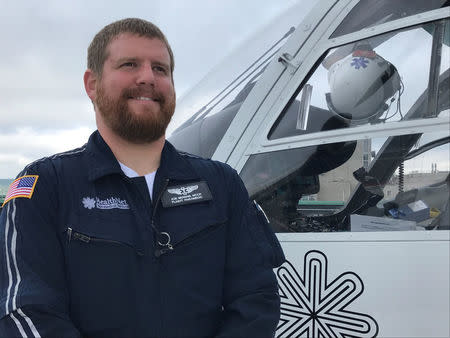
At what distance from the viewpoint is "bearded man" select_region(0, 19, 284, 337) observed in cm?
125

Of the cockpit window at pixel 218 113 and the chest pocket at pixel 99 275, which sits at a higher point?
the cockpit window at pixel 218 113

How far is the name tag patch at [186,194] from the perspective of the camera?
142 cm

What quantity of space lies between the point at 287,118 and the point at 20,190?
1.50 metres

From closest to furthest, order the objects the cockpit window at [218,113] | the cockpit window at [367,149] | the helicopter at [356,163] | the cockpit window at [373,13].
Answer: the helicopter at [356,163], the cockpit window at [367,149], the cockpit window at [373,13], the cockpit window at [218,113]

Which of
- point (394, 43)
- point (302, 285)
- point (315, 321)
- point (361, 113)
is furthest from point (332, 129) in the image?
point (315, 321)

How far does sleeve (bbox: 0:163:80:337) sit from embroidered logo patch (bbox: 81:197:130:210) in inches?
3.4

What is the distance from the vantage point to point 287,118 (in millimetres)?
2441

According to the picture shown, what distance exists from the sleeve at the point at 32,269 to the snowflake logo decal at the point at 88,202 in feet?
0.26

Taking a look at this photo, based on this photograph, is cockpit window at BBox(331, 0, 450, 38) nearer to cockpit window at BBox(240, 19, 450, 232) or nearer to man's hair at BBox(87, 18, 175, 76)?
cockpit window at BBox(240, 19, 450, 232)

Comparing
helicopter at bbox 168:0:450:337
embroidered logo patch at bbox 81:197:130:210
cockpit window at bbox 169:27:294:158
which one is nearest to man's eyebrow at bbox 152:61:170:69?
embroidered logo patch at bbox 81:197:130:210

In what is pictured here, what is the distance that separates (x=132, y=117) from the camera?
1.38 m

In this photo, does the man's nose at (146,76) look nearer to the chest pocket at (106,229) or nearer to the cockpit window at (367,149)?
the chest pocket at (106,229)

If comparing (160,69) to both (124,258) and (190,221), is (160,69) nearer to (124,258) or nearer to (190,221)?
(190,221)

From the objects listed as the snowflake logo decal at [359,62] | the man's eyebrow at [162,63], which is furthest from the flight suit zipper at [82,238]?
the snowflake logo decal at [359,62]
